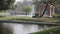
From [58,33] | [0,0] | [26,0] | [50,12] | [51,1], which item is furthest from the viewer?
[26,0]

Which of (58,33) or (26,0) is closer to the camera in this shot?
(58,33)

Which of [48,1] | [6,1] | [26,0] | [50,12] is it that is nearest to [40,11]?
[50,12]

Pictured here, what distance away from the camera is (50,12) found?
35656 millimetres

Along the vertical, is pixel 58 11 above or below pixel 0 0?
below

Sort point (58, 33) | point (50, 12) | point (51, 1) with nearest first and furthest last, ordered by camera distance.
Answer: point (58, 33) < point (51, 1) < point (50, 12)

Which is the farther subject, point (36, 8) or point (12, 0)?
point (36, 8)

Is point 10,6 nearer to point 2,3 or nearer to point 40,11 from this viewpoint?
point 2,3

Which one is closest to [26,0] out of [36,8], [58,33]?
[36,8]

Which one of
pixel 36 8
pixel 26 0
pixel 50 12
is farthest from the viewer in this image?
pixel 26 0

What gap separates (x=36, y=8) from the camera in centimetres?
3856

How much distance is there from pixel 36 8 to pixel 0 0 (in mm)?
11963

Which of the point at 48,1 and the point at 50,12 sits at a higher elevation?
the point at 48,1

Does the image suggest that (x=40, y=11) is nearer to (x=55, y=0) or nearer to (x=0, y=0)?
(x=55, y=0)

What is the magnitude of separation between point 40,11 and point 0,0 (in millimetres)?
9977
